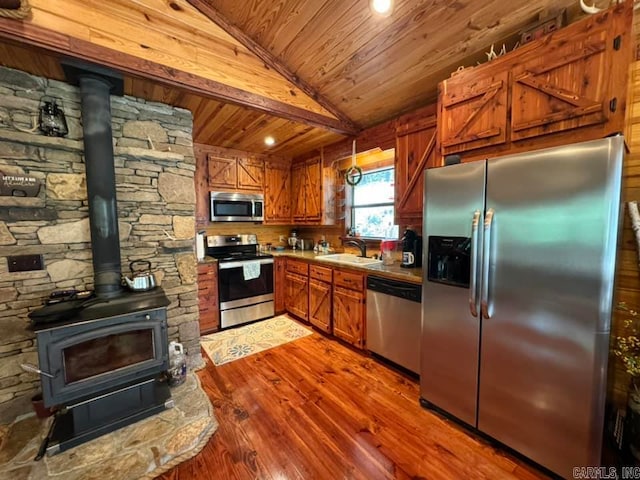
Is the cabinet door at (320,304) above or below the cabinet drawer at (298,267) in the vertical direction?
below

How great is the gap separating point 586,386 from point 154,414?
2740 millimetres

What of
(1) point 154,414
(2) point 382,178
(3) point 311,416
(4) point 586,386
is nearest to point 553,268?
(4) point 586,386

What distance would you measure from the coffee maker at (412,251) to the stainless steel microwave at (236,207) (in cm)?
238

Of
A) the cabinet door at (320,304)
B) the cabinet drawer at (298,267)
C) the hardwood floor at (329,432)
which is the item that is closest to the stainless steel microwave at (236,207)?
the cabinet drawer at (298,267)

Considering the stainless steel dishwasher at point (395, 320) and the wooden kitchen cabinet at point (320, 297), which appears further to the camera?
the wooden kitchen cabinet at point (320, 297)

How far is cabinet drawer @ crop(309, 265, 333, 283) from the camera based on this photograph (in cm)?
320

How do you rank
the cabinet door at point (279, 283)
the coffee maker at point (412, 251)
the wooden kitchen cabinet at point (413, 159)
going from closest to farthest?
1. the wooden kitchen cabinet at point (413, 159)
2. the coffee maker at point (412, 251)
3. the cabinet door at point (279, 283)

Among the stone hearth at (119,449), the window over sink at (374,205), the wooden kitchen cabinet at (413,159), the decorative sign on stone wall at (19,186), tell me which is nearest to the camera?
the stone hearth at (119,449)

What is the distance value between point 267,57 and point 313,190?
1869mm

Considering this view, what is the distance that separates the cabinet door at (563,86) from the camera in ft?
4.51

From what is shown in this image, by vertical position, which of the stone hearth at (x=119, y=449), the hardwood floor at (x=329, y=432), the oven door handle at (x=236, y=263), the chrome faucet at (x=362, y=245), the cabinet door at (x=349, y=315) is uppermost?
the chrome faucet at (x=362, y=245)

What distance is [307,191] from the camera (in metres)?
4.20

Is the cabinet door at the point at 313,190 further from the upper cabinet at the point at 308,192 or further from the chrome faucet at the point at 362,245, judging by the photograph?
the chrome faucet at the point at 362,245

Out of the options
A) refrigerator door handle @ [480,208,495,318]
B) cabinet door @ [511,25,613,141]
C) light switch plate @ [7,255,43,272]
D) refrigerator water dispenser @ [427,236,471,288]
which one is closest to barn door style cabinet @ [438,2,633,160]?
cabinet door @ [511,25,613,141]
